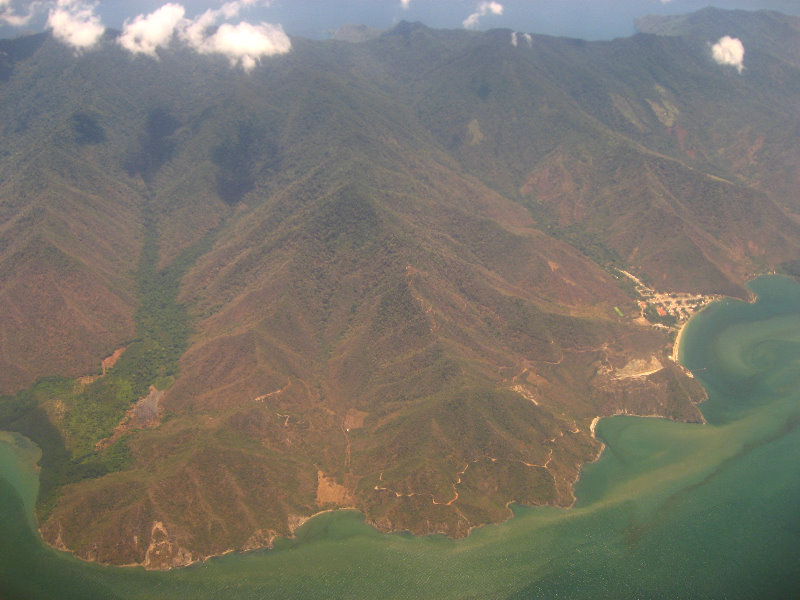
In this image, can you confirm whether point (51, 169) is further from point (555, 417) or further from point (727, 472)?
point (727, 472)

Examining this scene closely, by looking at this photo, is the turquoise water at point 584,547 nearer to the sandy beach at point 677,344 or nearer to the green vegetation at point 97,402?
the green vegetation at point 97,402

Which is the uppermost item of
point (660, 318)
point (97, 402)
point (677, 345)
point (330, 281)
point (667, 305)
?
point (330, 281)

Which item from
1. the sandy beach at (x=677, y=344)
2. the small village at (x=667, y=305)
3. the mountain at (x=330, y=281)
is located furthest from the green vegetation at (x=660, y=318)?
the sandy beach at (x=677, y=344)

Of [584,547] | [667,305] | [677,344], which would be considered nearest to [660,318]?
[667,305]

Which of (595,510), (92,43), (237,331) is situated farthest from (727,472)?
(92,43)

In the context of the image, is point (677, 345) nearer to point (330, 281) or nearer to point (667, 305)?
point (667, 305)

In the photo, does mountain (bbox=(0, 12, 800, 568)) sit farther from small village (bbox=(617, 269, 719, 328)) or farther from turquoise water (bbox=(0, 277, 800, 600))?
turquoise water (bbox=(0, 277, 800, 600))
